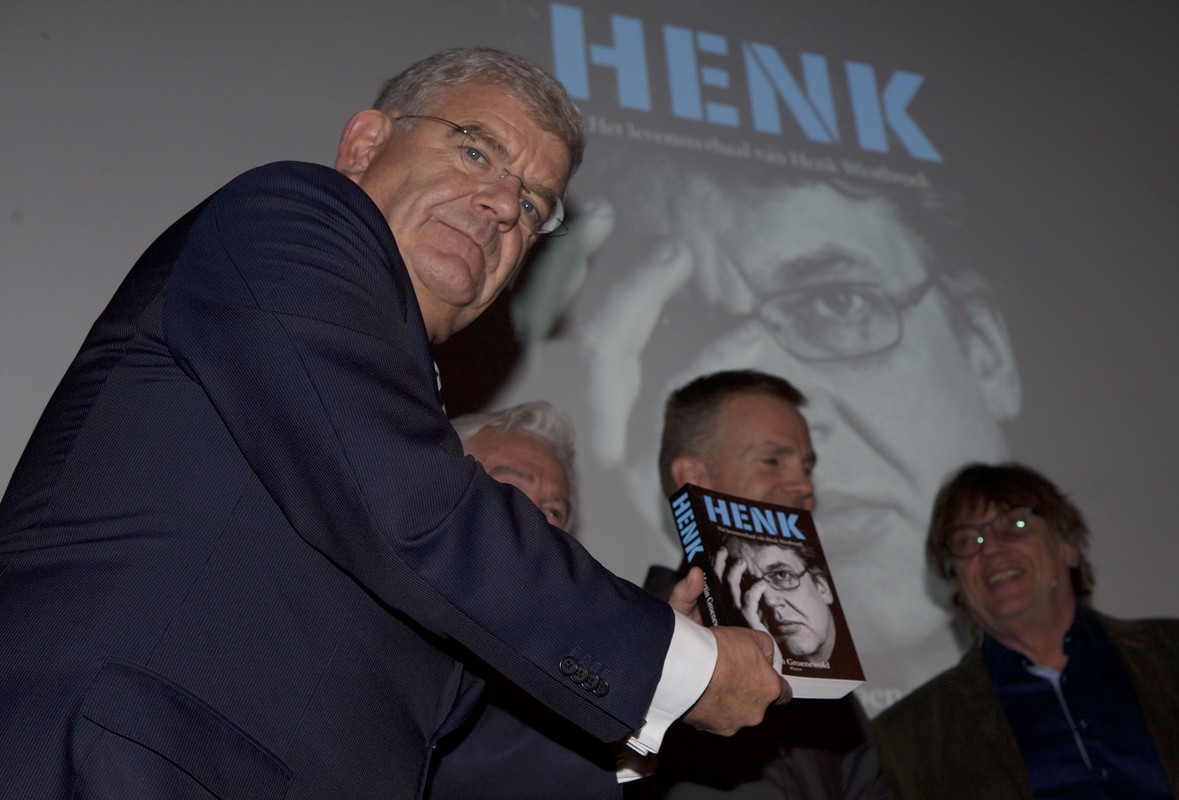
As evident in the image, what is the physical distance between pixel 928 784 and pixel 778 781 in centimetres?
78

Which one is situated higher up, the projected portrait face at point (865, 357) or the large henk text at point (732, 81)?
the large henk text at point (732, 81)

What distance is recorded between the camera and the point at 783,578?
77.2 inches

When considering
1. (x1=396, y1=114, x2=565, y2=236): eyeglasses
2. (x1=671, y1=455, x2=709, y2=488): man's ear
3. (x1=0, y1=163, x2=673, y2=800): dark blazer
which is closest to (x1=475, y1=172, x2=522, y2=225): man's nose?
(x1=396, y1=114, x2=565, y2=236): eyeglasses

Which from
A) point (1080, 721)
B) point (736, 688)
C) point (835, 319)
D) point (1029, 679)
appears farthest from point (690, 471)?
point (736, 688)

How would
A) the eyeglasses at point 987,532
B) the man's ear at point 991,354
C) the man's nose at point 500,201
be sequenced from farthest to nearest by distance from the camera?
the man's ear at point 991,354 → the eyeglasses at point 987,532 → the man's nose at point 500,201

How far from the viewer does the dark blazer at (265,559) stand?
4.06ft

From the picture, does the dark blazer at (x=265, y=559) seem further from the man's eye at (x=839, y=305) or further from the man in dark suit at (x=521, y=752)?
the man's eye at (x=839, y=305)

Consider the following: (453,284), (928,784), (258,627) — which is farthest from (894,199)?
(258,627)

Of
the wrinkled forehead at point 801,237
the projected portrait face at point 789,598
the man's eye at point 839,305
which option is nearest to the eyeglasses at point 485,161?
the projected portrait face at point 789,598

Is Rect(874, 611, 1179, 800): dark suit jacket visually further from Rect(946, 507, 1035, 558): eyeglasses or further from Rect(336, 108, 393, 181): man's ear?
Rect(336, 108, 393, 181): man's ear

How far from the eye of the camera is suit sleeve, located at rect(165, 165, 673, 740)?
1.32 meters

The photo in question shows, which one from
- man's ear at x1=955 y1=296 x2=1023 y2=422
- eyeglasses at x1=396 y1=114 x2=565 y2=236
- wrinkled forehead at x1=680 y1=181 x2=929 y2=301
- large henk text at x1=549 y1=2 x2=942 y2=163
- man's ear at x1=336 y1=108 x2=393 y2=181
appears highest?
large henk text at x1=549 y1=2 x2=942 y2=163

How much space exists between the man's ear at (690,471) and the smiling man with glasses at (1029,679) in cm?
89

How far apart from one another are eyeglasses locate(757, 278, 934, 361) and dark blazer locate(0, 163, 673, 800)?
7.67 feet
